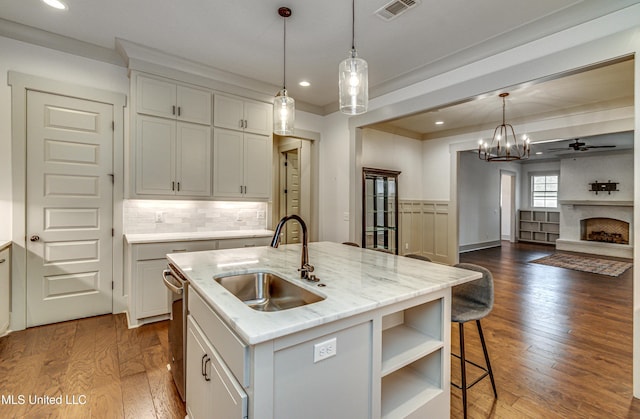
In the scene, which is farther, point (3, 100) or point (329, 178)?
point (329, 178)

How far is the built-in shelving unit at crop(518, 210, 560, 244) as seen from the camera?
941 centimetres

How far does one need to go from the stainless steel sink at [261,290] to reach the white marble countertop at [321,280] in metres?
0.05

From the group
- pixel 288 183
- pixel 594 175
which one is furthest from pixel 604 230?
pixel 288 183

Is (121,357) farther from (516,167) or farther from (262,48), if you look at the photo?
(516,167)

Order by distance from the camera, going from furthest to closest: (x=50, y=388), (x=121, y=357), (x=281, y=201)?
(x=281, y=201)
(x=121, y=357)
(x=50, y=388)

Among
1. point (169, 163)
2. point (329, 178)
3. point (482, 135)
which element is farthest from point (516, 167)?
point (169, 163)

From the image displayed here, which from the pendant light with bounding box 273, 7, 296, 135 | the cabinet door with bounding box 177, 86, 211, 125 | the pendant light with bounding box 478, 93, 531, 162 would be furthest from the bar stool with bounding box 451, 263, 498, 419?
the pendant light with bounding box 478, 93, 531, 162

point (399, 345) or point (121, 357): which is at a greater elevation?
point (399, 345)

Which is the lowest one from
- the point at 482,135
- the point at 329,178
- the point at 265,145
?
the point at 329,178

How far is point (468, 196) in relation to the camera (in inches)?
312

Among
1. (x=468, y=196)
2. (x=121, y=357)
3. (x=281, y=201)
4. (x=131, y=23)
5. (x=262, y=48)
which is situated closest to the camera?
(x=121, y=357)

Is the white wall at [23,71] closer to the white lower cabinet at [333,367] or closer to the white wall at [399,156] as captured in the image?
the white lower cabinet at [333,367]

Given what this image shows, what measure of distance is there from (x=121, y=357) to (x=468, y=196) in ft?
26.1

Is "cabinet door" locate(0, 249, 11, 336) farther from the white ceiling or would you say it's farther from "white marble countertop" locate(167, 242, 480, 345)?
the white ceiling
